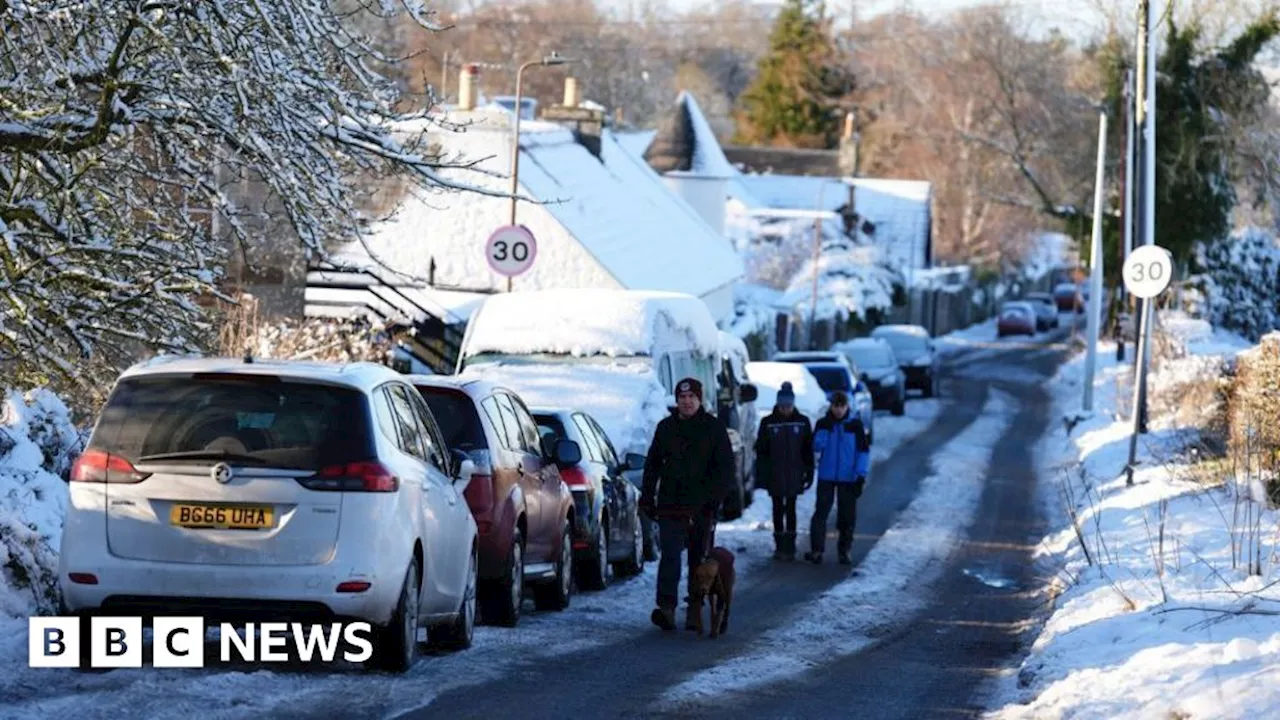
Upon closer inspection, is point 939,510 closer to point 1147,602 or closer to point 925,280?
point 1147,602

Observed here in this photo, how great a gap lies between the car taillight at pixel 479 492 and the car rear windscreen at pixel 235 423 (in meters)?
2.92

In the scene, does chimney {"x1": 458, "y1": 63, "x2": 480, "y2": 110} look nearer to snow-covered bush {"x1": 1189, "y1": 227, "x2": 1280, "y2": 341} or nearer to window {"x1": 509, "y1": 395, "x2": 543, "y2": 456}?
snow-covered bush {"x1": 1189, "y1": 227, "x2": 1280, "y2": 341}

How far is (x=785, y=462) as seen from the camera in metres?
21.3

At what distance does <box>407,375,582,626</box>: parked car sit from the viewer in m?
13.6

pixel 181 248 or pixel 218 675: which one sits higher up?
pixel 181 248

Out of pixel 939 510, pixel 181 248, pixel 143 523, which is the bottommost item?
pixel 939 510

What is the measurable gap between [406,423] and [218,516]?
156 centimetres

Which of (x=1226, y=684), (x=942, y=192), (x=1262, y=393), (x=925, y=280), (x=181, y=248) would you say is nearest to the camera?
(x=1226, y=684)

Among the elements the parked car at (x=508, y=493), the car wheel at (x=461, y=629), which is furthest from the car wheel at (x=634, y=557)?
the car wheel at (x=461, y=629)

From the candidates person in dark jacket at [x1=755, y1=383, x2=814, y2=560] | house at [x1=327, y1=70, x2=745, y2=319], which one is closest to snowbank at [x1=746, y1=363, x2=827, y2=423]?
house at [x1=327, y1=70, x2=745, y2=319]

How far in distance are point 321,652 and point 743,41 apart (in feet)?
526

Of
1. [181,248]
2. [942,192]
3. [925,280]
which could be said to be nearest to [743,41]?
[942,192]

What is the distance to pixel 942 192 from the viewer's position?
344 ft

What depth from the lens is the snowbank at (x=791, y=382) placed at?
32312 mm
